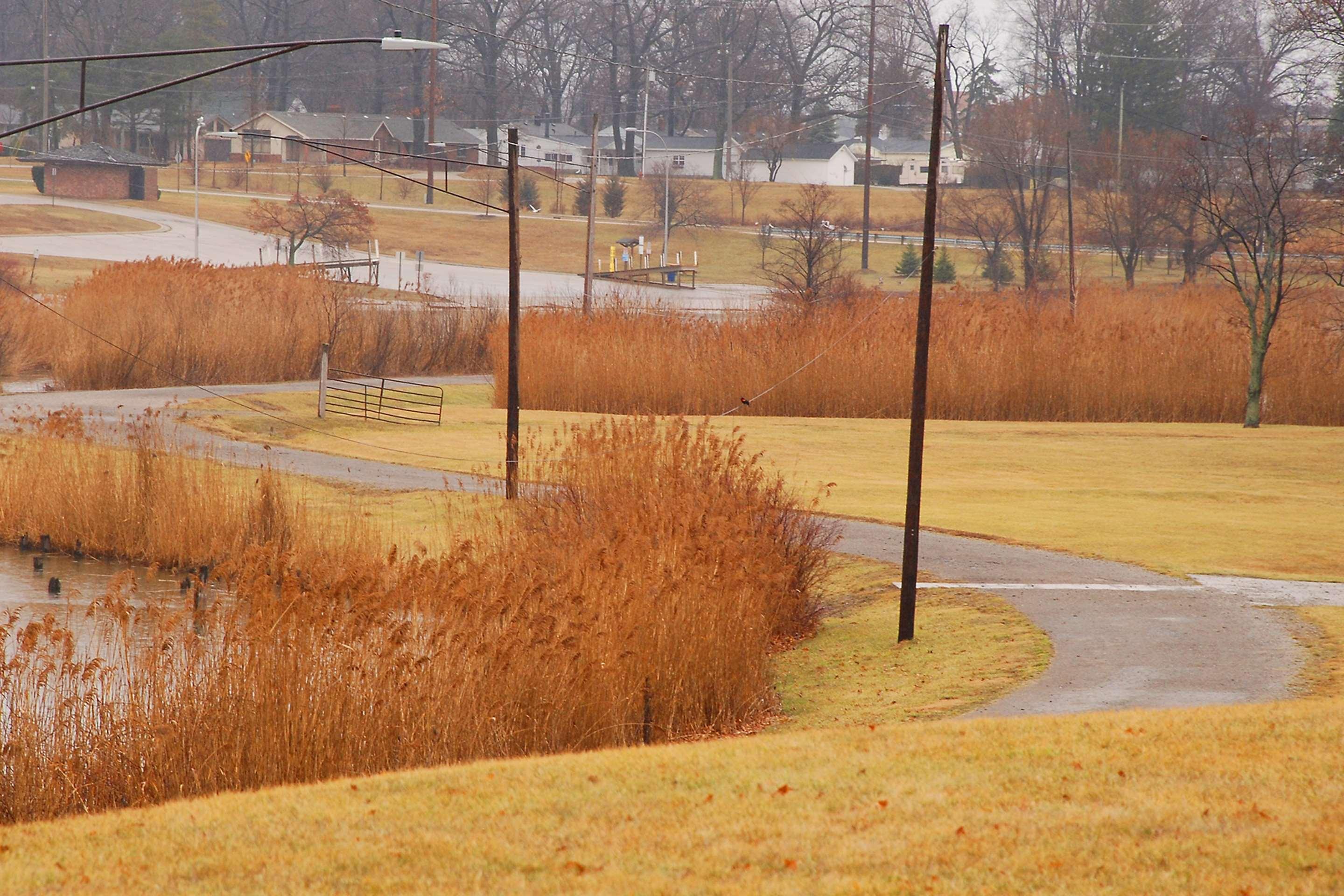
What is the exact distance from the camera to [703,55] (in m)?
101

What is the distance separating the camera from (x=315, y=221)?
6291 centimetres

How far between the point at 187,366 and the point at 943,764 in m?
30.7

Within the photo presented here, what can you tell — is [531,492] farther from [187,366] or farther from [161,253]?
[161,253]

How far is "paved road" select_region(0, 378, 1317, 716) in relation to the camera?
10273 mm

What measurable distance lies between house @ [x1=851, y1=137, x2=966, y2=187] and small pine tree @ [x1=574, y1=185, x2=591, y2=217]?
72.3 ft

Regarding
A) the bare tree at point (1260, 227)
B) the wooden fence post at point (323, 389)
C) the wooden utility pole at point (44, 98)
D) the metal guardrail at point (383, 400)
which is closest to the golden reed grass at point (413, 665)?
the bare tree at point (1260, 227)

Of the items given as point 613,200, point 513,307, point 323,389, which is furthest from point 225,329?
point 613,200

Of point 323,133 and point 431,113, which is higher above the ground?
point 323,133

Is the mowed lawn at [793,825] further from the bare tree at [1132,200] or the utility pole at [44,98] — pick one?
the utility pole at [44,98]

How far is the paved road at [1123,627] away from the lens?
1027 centimetres

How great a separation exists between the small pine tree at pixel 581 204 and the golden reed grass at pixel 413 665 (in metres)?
67.4

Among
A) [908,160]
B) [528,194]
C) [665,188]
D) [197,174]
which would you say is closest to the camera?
[197,174]

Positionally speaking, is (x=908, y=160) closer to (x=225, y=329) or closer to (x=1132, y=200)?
(x=1132, y=200)

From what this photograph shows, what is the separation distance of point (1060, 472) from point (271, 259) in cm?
4287
